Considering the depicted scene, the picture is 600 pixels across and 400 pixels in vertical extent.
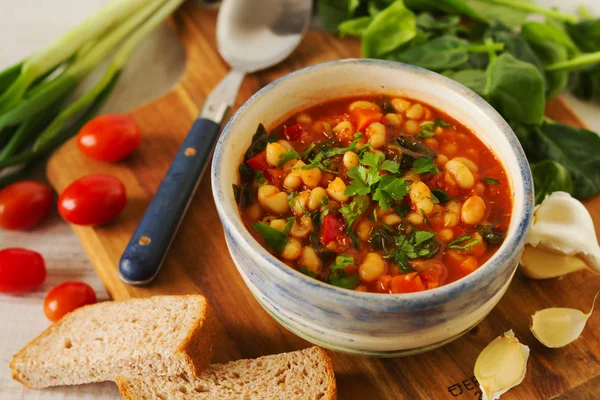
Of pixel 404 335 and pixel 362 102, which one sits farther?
pixel 362 102

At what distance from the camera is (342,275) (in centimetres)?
275

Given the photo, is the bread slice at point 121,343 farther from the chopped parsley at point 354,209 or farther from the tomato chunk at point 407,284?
the tomato chunk at point 407,284

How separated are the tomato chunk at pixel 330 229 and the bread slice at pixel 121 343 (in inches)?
25.3

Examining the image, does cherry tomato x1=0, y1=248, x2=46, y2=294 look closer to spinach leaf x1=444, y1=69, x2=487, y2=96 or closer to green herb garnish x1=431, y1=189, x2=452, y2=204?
green herb garnish x1=431, y1=189, x2=452, y2=204

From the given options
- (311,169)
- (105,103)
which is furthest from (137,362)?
(105,103)

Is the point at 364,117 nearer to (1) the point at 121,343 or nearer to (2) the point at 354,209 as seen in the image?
(2) the point at 354,209

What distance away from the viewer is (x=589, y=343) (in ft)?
10.1

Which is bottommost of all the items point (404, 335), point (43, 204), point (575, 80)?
point (575, 80)

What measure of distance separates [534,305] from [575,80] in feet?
6.08

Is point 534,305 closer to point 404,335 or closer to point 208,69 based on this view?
point 404,335

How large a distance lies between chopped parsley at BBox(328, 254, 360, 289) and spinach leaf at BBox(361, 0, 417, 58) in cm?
175

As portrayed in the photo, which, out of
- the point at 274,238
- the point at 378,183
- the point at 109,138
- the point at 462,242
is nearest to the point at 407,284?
the point at 462,242

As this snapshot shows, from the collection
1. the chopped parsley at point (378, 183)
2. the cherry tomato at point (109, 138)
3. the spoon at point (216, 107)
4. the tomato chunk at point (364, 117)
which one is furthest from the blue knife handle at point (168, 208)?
the chopped parsley at point (378, 183)

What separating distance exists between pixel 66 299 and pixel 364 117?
170 centimetres
